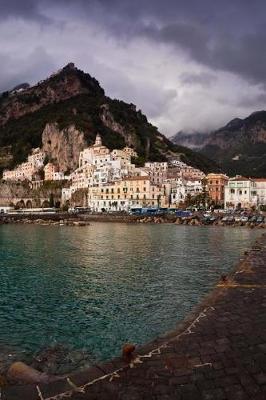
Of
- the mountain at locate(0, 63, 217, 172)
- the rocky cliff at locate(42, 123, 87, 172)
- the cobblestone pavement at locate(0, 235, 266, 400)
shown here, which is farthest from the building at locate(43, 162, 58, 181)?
the cobblestone pavement at locate(0, 235, 266, 400)

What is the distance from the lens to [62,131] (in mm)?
168875

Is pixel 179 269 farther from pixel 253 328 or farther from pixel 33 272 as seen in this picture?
pixel 253 328

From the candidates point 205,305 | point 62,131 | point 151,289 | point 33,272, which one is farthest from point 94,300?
point 62,131

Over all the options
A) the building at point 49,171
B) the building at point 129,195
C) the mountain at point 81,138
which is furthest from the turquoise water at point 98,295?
the mountain at point 81,138

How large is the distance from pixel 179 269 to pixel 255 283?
9371mm

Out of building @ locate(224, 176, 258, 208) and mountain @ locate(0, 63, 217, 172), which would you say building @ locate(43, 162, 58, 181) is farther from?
building @ locate(224, 176, 258, 208)

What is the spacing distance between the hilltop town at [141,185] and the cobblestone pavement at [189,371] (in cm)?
10511

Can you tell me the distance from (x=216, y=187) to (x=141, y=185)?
23396 mm

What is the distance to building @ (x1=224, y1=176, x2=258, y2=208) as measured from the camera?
115 metres

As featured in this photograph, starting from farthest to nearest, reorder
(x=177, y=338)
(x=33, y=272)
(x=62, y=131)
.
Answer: (x=62, y=131) → (x=33, y=272) → (x=177, y=338)

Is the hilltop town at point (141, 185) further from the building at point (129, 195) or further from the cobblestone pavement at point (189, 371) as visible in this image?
the cobblestone pavement at point (189, 371)

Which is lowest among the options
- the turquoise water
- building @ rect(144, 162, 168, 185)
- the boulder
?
the turquoise water

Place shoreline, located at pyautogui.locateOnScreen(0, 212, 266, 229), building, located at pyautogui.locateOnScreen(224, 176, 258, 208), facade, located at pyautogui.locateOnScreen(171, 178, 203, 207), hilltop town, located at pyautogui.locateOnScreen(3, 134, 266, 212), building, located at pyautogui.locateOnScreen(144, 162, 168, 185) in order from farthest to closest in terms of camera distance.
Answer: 1. building, located at pyautogui.locateOnScreen(144, 162, 168, 185)
2. facade, located at pyautogui.locateOnScreen(171, 178, 203, 207)
3. hilltop town, located at pyautogui.locateOnScreen(3, 134, 266, 212)
4. building, located at pyautogui.locateOnScreen(224, 176, 258, 208)
5. shoreline, located at pyautogui.locateOnScreen(0, 212, 266, 229)

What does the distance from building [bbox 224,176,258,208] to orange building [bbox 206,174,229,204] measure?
15.2 feet
